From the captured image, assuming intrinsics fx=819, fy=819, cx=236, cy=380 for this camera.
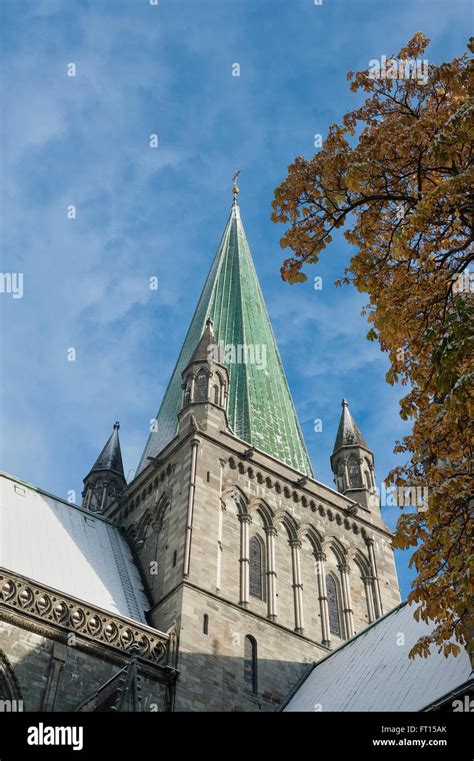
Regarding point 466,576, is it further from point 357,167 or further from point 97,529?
point 97,529

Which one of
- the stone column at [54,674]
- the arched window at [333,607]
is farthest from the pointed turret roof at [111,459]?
the stone column at [54,674]

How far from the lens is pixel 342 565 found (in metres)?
30.1

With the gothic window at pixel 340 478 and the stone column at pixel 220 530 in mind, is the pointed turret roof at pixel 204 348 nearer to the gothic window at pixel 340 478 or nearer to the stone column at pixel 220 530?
the stone column at pixel 220 530

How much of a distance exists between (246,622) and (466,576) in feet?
57.1

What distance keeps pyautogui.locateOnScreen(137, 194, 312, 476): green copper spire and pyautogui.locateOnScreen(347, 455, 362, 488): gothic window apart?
1.73 meters

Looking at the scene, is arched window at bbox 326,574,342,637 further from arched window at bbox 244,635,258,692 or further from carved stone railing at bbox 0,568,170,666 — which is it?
carved stone railing at bbox 0,568,170,666

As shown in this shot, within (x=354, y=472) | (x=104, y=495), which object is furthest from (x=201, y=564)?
(x=354, y=472)

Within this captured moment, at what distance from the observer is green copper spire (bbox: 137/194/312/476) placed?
3419 cm

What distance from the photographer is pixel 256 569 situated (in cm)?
2767

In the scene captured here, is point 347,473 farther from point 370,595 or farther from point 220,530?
point 220,530

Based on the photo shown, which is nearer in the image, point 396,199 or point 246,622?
point 396,199

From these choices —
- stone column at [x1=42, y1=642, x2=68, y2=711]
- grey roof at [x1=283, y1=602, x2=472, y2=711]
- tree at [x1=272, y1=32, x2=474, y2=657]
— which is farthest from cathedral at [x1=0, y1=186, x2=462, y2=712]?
tree at [x1=272, y1=32, x2=474, y2=657]
